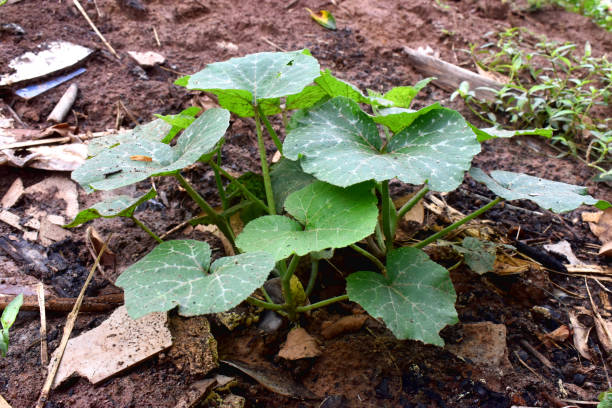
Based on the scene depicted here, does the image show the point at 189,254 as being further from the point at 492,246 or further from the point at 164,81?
the point at 164,81

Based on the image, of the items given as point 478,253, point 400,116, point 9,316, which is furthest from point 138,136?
point 478,253

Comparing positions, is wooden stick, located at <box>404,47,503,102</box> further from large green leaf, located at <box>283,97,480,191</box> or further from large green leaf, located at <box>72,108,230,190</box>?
large green leaf, located at <box>72,108,230,190</box>

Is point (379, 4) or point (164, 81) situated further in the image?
point (379, 4)

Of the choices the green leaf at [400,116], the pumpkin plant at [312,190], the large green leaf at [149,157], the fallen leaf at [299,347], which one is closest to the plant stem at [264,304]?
the pumpkin plant at [312,190]

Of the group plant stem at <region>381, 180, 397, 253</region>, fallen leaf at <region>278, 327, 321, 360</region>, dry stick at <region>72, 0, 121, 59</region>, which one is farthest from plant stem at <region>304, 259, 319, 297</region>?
dry stick at <region>72, 0, 121, 59</region>

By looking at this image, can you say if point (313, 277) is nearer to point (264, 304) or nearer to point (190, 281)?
point (264, 304)

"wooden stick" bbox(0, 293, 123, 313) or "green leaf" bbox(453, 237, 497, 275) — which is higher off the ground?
"wooden stick" bbox(0, 293, 123, 313)

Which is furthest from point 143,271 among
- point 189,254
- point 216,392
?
point 216,392
